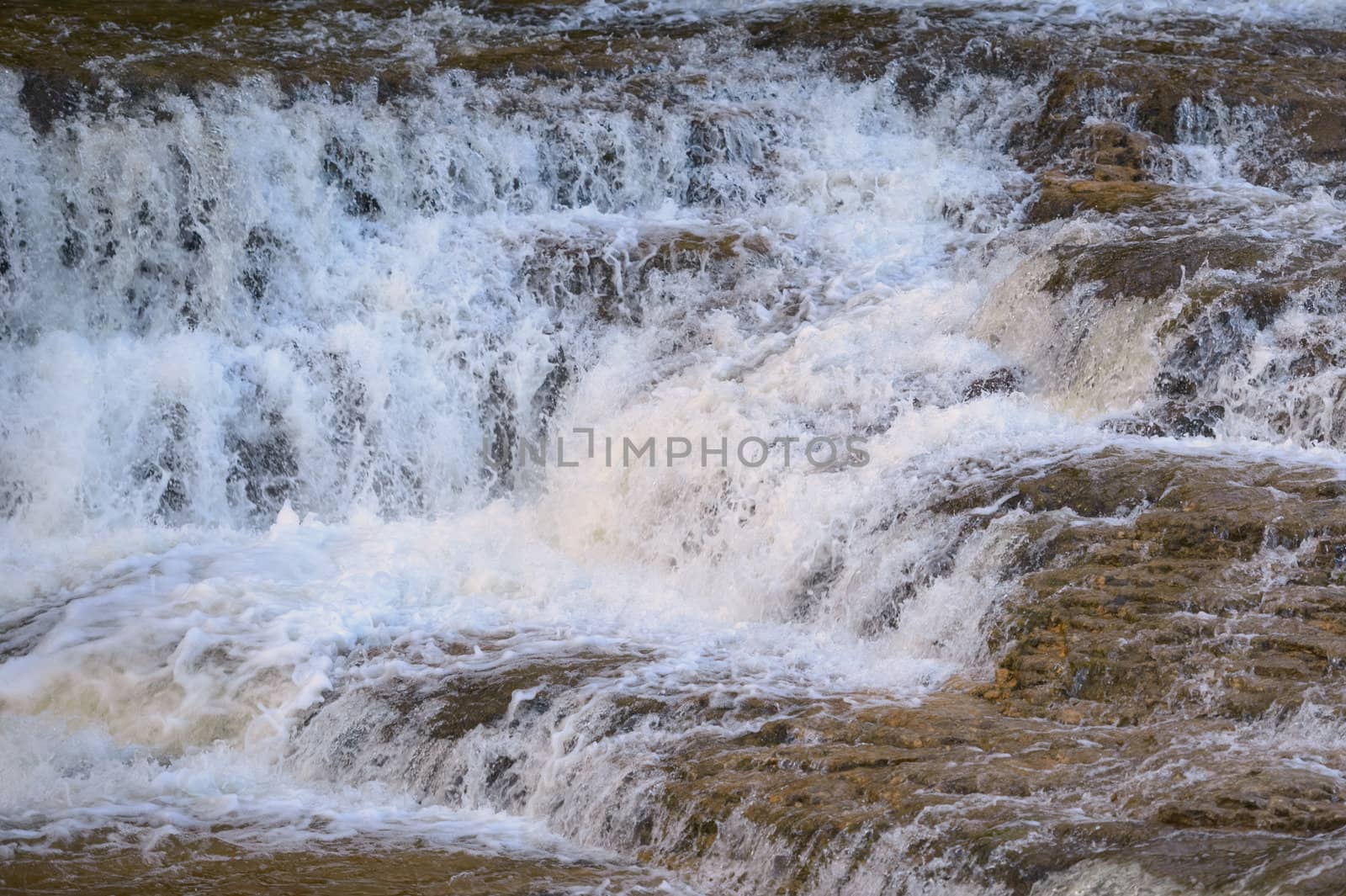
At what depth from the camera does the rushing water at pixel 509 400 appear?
18.4 feet

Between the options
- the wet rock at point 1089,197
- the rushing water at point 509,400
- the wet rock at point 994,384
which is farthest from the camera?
the wet rock at point 1089,197

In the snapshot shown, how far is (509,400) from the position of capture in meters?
9.17

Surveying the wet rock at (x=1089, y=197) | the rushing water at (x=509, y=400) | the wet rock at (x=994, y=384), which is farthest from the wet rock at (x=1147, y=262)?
the wet rock at (x=1089, y=197)

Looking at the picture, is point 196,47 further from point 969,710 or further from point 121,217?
point 969,710

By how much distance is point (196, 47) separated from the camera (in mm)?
11148

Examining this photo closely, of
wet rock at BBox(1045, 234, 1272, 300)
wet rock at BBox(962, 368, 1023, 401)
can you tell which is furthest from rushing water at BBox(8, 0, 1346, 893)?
wet rock at BBox(1045, 234, 1272, 300)

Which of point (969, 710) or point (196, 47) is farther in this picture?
point (196, 47)

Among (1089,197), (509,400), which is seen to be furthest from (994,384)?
(509,400)

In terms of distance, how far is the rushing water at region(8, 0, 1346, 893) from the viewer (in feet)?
18.4

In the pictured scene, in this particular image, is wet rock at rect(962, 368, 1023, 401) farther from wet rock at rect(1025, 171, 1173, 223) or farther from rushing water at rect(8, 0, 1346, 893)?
wet rock at rect(1025, 171, 1173, 223)

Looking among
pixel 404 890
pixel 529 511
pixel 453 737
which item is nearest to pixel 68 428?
pixel 529 511

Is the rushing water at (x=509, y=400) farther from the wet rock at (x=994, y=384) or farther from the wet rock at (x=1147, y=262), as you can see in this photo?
the wet rock at (x=1147, y=262)

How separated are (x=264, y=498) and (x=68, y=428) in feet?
3.93

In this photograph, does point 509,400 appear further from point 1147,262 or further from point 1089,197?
point 1089,197
